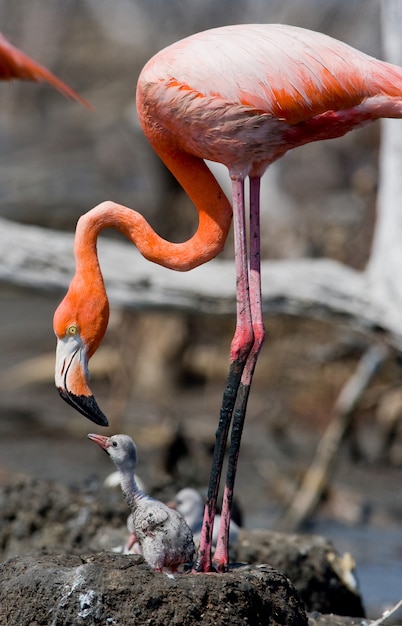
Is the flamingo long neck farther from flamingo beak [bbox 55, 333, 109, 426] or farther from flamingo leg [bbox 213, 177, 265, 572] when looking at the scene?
flamingo beak [bbox 55, 333, 109, 426]

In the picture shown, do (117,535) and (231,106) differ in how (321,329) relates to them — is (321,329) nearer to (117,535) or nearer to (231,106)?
(117,535)

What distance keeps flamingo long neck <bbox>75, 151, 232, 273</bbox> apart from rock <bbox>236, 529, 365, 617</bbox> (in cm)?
210

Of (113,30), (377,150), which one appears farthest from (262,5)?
(113,30)

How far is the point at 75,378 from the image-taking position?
5203 mm

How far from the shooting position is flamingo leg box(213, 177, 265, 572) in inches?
206

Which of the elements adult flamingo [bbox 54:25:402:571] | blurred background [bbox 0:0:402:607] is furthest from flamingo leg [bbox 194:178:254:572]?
blurred background [bbox 0:0:402:607]

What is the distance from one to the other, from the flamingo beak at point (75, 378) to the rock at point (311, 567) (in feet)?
6.35

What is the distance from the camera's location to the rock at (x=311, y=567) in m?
6.85

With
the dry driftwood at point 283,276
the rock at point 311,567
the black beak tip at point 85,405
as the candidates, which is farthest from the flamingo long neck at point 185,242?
the dry driftwood at point 283,276

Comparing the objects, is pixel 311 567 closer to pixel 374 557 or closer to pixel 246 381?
pixel 246 381

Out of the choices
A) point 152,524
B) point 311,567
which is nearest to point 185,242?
point 152,524

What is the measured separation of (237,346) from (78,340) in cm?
77

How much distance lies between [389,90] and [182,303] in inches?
147

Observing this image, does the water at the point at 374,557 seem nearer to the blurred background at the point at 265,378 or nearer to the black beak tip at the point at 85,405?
the blurred background at the point at 265,378
